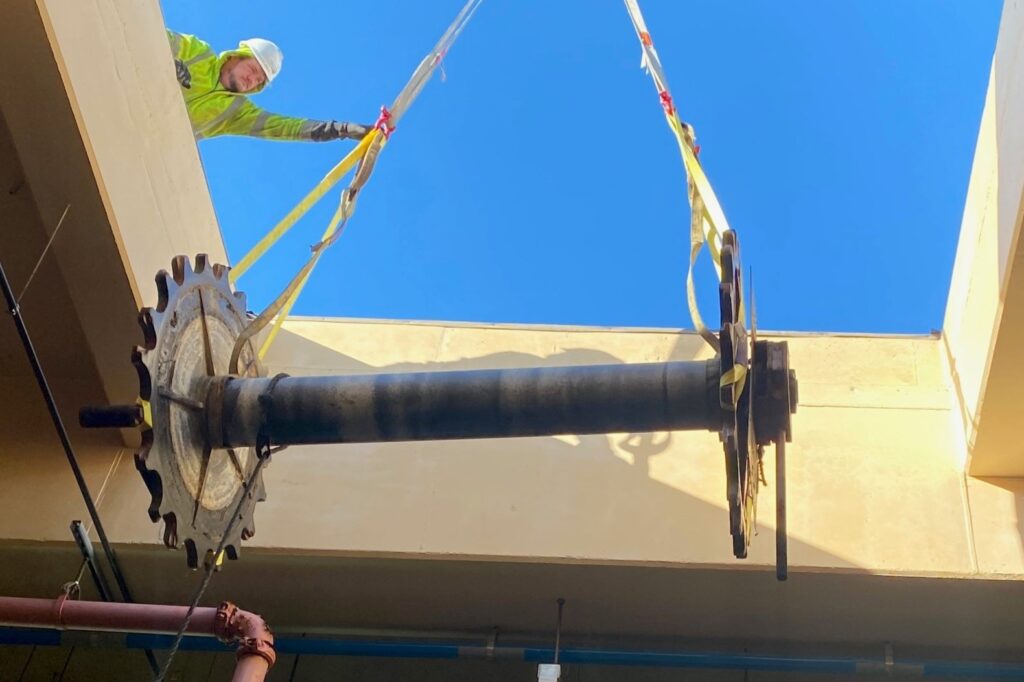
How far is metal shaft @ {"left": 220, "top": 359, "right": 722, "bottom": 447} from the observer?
351cm

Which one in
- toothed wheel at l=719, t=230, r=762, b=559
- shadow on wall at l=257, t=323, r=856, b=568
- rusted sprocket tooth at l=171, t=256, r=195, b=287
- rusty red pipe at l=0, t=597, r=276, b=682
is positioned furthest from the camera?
shadow on wall at l=257, t=323, r=856, b=568

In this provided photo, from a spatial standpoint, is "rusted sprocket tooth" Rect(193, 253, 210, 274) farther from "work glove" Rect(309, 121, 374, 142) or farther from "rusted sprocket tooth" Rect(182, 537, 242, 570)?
"work glove" Rect(309, 121, 374, 142)

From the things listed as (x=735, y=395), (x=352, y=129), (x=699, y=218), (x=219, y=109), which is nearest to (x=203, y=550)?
(x=735, y=395)

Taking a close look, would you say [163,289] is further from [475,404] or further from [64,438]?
[64,438]

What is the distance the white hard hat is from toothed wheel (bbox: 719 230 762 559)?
201 inches

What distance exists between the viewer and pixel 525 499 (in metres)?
6.06

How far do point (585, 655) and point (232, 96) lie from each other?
440cm

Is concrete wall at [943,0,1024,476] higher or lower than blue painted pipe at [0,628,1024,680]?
higher

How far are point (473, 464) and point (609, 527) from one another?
2.99 feet

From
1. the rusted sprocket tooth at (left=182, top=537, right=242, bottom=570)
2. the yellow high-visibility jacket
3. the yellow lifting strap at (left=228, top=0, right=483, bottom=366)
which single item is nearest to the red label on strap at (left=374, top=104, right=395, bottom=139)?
the yellow lifting strap at (left=228, top=0, right=483, bottom=366)

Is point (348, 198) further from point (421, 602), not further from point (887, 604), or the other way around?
point (887, 604)

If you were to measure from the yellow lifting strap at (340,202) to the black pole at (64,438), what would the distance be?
89 centimetres

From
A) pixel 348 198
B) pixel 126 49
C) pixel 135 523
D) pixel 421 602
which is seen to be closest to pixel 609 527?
pixel 421 602

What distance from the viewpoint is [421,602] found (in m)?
6.40
